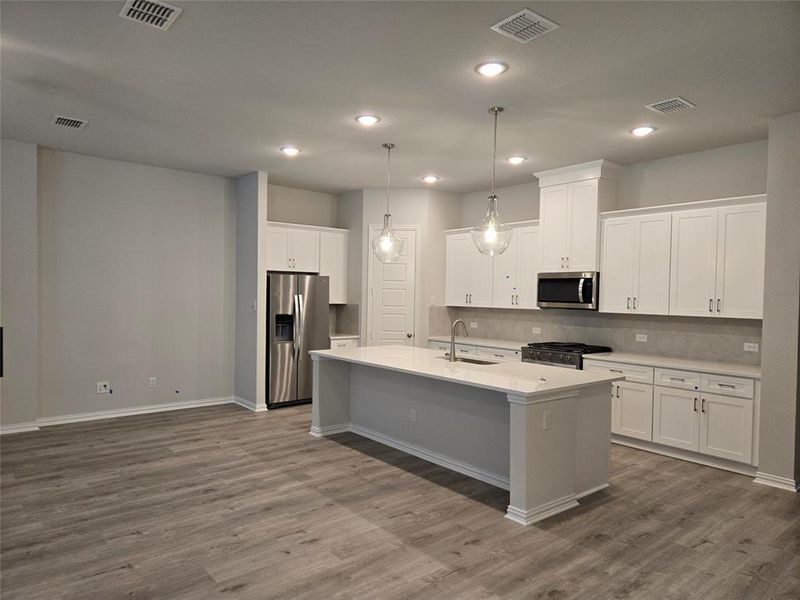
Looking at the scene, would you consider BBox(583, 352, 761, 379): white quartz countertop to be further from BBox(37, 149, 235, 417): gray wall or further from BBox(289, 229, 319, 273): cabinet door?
BBox(37, 149, 235, 417): gray wall

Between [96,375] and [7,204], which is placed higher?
[7,204]

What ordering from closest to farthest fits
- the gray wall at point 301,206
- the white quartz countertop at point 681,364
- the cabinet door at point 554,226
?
the white quartz countertop at point 681,364 → the cabinet door at point 554,226 → the gray wall at point 301,206

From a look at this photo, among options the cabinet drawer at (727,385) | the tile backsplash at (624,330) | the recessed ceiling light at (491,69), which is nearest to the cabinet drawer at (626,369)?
the cabinet drawer at (727,385)

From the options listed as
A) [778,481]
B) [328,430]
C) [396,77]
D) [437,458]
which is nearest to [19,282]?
[328,430]

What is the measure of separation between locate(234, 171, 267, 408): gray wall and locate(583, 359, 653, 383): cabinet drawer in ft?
12.7

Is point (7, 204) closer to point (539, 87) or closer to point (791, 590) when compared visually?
point (539, 87)

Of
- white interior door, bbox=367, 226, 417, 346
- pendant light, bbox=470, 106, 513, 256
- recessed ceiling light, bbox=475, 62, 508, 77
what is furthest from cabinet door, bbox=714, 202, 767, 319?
white interior door, bbox=367, 226, 417, 346

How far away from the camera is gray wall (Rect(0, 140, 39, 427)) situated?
516 cm

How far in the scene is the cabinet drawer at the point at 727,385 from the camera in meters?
4.29

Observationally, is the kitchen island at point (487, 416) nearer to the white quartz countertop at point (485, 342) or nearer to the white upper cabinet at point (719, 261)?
the white quartz countertop at point (485, 342)

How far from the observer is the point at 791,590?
8.71 feet

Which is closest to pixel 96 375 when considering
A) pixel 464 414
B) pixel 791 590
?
pixel 464 414

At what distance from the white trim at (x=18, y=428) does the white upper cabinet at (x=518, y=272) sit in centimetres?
541

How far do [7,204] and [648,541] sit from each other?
20.6 ft
